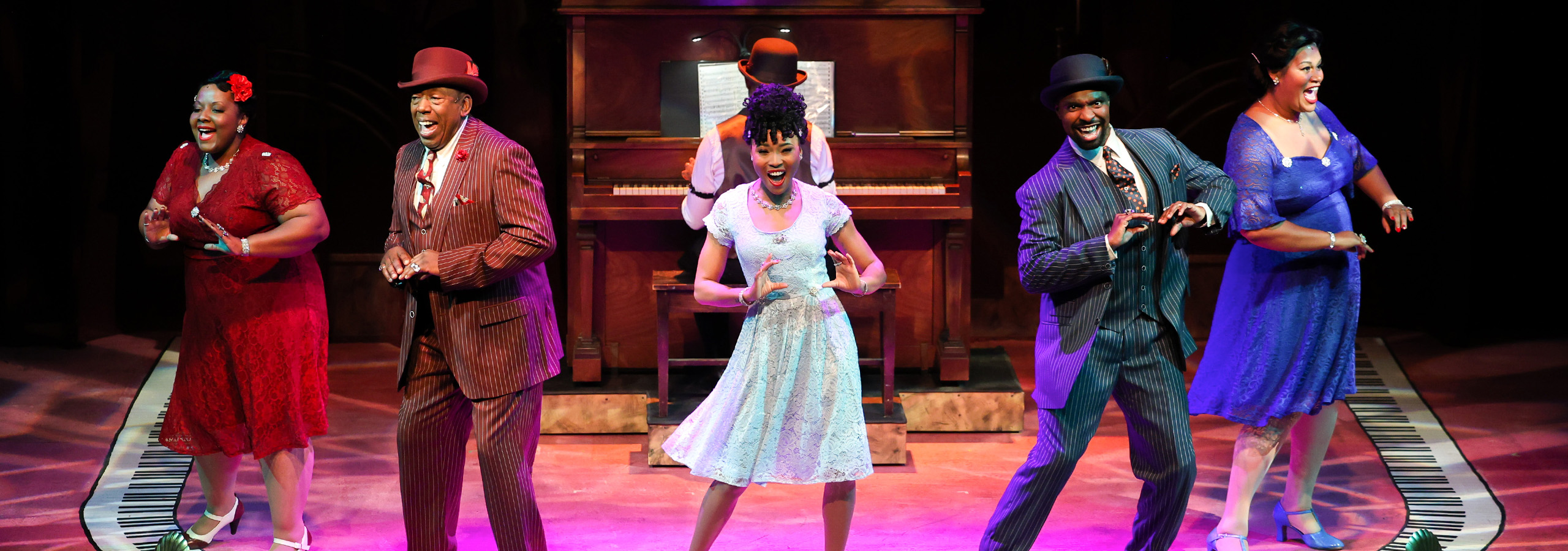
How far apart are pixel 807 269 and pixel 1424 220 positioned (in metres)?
4.88

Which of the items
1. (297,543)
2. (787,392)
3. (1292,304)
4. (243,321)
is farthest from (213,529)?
(1292,304)

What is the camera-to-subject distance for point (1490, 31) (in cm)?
683

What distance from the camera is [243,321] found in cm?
389

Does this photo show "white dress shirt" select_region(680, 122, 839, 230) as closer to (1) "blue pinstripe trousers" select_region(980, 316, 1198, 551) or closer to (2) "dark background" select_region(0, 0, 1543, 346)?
(1) "blue pinstripe trousers" select_region(980, 316, 1198, 551)

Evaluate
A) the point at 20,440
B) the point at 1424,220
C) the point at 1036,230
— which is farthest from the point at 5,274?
the point at 1424,220

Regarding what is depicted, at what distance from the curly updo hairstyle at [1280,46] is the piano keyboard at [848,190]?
177 cm

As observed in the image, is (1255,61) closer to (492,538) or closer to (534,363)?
(534,363)

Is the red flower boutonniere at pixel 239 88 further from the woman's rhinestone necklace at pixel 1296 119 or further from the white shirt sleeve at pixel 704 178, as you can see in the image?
the woman's rhinestone necklace at pixel 1296 119

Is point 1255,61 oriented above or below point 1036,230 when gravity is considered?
above

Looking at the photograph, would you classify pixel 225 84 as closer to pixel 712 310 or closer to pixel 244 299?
pixel 244 299

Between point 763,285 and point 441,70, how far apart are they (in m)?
1.01

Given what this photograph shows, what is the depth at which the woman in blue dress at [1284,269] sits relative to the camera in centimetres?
385

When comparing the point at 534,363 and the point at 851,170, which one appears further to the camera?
the point at 851,170

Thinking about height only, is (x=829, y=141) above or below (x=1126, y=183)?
above
